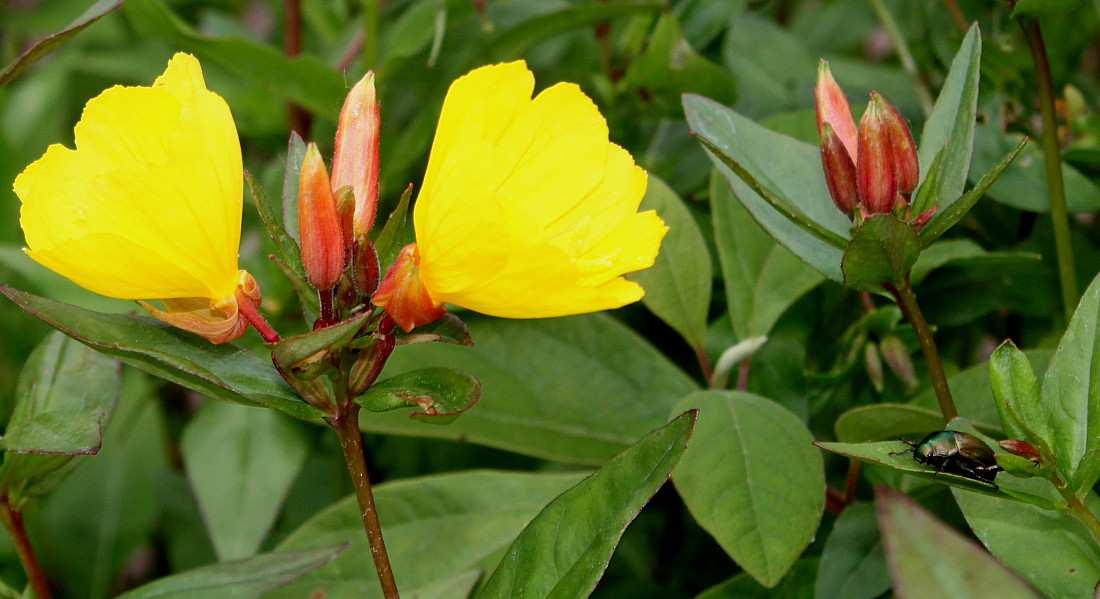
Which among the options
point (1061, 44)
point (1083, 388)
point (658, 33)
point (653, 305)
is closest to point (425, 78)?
point (658, 33)

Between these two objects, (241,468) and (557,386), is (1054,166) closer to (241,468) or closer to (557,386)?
(557,386)

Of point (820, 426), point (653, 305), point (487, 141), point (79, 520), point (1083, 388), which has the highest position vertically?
point (487, 141)

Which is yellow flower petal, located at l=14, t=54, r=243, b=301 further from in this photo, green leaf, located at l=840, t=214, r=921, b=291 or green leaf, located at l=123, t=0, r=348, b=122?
green leaf, located at l=123, t=0, r=348, b=122

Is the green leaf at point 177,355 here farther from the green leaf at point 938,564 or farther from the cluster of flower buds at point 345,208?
the green leaf at point 938,564

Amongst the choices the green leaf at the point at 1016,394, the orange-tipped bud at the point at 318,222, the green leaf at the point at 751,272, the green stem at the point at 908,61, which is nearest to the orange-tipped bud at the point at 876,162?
the green leaf at the point at 1016,394

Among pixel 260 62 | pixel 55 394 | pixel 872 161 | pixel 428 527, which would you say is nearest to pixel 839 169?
pixel 872 161

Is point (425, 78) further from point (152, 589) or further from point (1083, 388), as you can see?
point (1083, 388)
